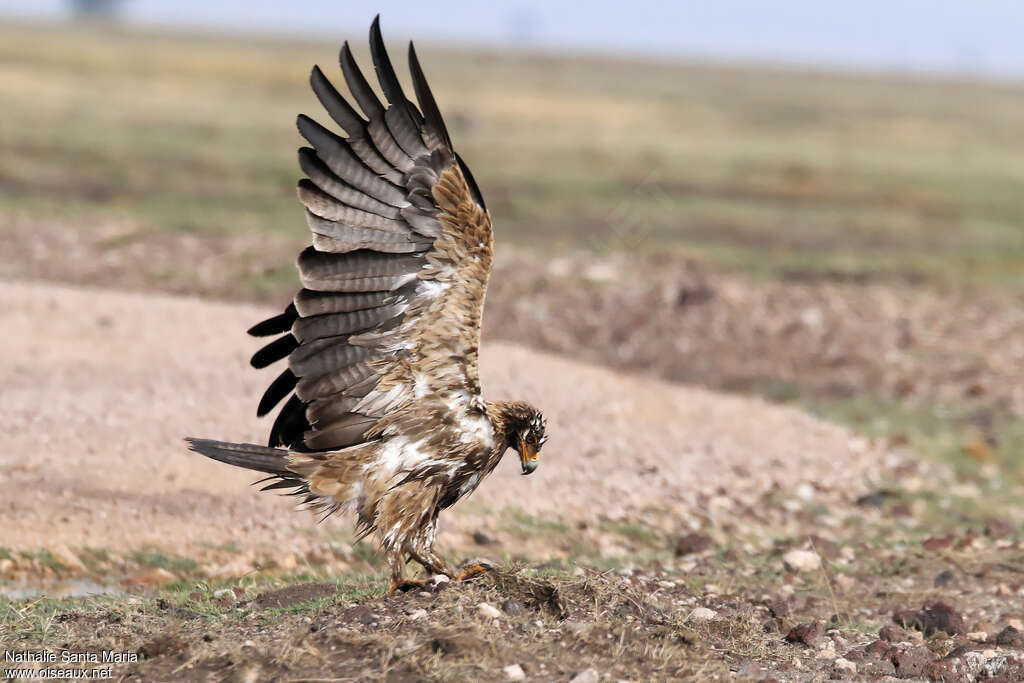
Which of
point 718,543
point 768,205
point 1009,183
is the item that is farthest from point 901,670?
point 1009,183

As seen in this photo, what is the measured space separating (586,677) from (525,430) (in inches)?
53.2

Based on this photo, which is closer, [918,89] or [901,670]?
[901,670]

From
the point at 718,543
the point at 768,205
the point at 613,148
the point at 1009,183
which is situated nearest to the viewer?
the point at 718,543

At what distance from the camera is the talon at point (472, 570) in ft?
19.4

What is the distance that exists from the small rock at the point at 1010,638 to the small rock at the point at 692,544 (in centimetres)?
239

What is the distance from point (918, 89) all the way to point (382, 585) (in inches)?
4828

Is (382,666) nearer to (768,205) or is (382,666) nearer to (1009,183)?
(768,205)

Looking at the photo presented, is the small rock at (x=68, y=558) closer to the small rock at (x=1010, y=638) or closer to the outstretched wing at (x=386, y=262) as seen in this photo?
the outstretched wing at (x=386, y=262)

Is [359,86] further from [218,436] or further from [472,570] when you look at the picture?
[218,436]

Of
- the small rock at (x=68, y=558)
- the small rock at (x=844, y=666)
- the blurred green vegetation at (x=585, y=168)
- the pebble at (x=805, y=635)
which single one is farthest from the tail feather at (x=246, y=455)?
the blurred green vegetation at (x=585, y=168)

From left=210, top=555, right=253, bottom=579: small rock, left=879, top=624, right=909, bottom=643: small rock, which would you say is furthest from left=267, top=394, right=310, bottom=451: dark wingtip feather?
left=879, top=624, right=909, bottom=643: small rock

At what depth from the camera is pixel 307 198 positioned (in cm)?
562

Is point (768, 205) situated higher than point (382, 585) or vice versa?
point (768, 205)

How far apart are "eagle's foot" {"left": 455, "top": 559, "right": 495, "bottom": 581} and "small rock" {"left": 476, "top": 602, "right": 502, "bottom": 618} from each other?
13.9 inches
